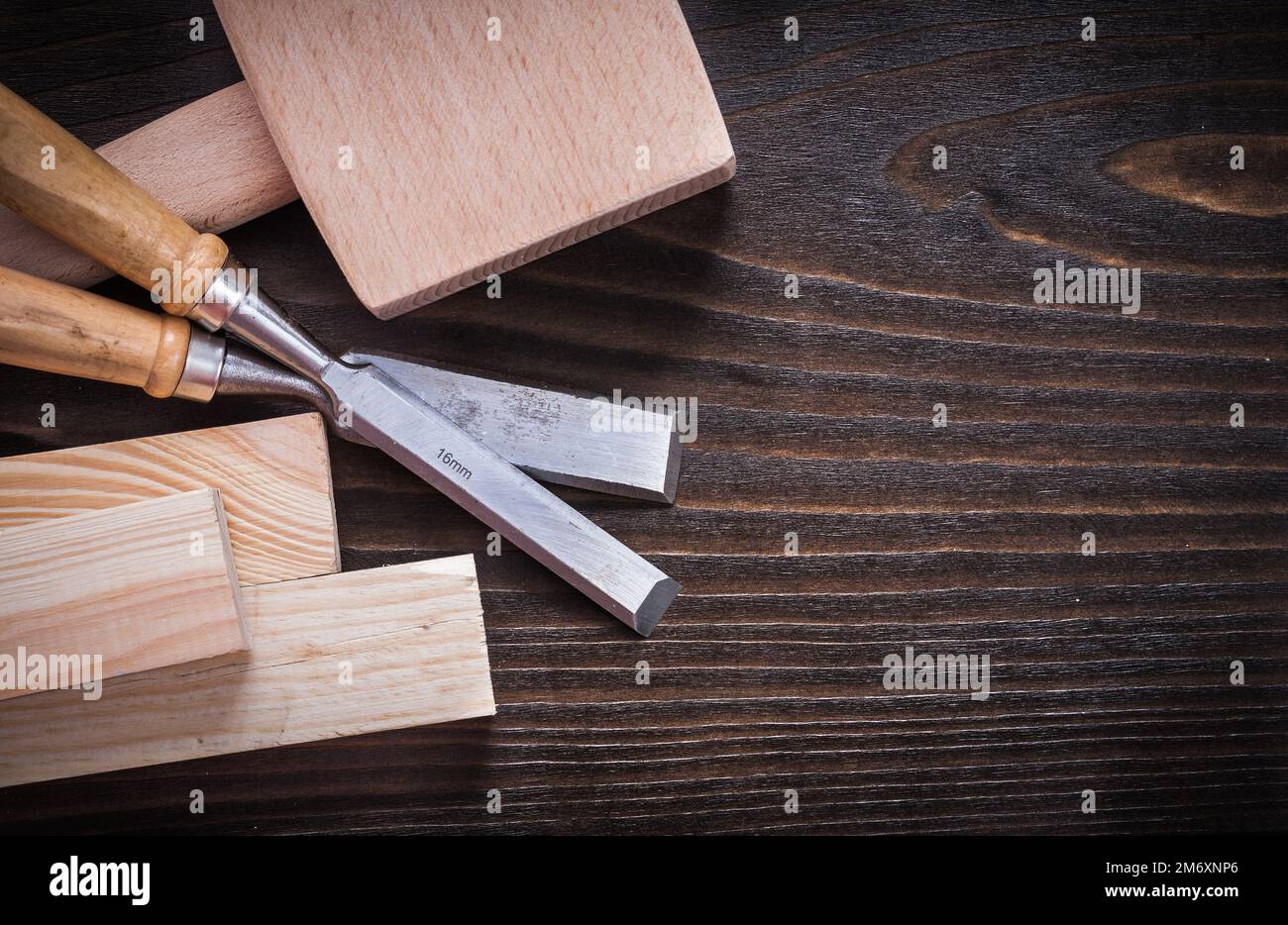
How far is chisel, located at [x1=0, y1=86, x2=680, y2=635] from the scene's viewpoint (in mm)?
858

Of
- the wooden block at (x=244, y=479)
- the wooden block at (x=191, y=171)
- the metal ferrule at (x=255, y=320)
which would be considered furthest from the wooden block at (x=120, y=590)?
the wooden block at (x=191, y=171)

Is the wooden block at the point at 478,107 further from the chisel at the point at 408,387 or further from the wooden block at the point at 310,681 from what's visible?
the wooden block at the point at 310,681

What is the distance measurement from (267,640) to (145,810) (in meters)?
0.27

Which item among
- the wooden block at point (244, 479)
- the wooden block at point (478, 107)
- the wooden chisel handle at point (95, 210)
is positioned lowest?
the wooden block at point (244, 479)

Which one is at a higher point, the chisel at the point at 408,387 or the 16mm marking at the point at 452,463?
the chisel at the point at 408,387

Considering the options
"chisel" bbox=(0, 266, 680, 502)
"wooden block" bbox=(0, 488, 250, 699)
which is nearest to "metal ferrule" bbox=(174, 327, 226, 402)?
"chisel" bbox=(0, 266, 680, 502)

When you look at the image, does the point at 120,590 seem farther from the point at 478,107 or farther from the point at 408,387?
the point at 478,107

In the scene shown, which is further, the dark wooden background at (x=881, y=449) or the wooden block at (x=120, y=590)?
the dark wooden background at (x=881, y=449)

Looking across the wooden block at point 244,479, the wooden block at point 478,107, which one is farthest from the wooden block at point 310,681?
the wooden block at point 478,107

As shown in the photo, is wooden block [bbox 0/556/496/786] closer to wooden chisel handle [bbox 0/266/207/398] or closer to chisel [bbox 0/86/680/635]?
chisel [bbox 0/86/680/635]

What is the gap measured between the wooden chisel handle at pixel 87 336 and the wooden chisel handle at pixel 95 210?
0.04 meters

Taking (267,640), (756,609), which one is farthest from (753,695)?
(267,640)

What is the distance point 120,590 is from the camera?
0.93 meters

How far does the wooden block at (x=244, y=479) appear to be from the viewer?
38.7 inches
